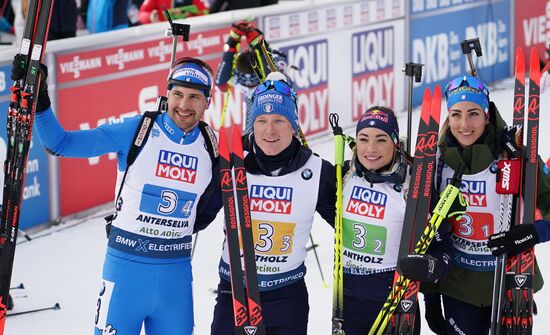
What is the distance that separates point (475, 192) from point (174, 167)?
1.44 meters

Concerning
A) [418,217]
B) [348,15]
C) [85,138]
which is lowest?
[418,217]

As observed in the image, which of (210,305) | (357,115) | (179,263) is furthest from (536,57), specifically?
(357,115)

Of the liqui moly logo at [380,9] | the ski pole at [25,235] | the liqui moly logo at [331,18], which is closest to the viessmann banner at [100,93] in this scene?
the ski pole at [25,235]

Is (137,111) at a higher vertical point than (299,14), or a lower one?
lower

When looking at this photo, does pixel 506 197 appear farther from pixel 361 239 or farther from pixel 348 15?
pixel 348 15

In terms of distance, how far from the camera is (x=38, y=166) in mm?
9078

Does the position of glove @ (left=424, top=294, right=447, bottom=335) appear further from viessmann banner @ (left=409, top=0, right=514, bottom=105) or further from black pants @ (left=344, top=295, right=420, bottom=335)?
viessmann banner @ (left=409, top=0, right=514, bottom=105)

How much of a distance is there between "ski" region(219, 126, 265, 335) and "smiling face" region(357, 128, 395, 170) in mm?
582

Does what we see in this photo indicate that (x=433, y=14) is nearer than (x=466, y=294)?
No

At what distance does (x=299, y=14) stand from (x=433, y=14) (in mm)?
3490

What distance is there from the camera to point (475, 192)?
4.97 m

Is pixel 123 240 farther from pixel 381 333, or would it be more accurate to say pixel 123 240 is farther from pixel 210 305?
pixel 210 305

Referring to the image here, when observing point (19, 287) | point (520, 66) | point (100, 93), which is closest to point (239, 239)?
point (520, 66)

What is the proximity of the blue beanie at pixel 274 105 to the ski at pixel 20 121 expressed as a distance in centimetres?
99
